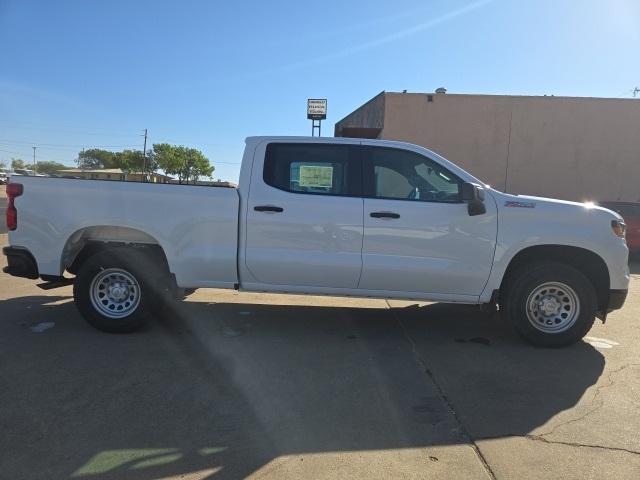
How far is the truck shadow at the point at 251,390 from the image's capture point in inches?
122

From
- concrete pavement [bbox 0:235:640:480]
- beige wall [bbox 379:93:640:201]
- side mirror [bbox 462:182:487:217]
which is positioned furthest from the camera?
beige wall [bbox 379:93:640:201]

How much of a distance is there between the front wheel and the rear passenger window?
164 centimetres

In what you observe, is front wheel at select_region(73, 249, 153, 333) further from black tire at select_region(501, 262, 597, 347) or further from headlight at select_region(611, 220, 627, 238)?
headlight at select_region(611, 220, 627, 238)

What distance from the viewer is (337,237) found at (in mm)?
5062

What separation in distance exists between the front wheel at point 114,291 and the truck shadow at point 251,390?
0.21 meters

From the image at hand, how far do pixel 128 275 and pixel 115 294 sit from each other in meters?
0.28

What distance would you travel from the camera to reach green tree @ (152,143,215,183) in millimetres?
79875

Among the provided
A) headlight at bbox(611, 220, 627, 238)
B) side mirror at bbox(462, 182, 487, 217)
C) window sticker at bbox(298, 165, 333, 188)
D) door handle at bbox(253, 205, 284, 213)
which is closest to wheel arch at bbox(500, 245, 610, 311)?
headlight at bbox(611, 220, 627, 238)

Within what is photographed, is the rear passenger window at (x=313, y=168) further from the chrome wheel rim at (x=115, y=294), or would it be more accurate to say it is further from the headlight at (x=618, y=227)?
the headlight at (x=618, y=227)

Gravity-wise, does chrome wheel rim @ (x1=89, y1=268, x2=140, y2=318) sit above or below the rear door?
below

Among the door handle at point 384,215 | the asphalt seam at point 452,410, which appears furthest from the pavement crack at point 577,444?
the door handle at point 384,215

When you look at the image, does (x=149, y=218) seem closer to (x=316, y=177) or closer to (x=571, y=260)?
(x=316, y=177)

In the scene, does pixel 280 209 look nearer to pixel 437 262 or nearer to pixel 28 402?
pixel 437 262

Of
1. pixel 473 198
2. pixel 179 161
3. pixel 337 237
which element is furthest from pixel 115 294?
pixel 179 161
